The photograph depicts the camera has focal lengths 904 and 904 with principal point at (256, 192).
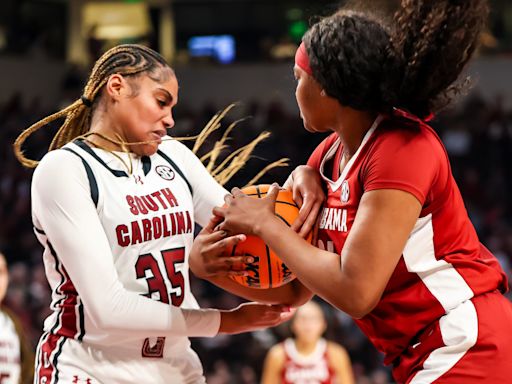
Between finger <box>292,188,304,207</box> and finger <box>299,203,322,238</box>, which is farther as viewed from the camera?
finger <box>292,188,304,207</box>

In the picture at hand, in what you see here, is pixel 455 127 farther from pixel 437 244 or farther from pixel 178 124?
pixel 437 244

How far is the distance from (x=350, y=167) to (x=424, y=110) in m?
0.26

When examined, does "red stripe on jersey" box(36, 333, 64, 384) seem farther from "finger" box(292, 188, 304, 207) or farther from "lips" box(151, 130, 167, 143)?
"finger" box(292, 188, 304, 207)

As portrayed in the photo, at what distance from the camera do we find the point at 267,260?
272 centimetres

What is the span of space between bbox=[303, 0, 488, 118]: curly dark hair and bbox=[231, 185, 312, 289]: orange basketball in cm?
44

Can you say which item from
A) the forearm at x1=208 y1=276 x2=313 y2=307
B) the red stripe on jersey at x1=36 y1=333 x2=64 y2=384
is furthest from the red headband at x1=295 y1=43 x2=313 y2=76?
the red stripe on jersey at x1=36 y1=333 x2=64 y2=384

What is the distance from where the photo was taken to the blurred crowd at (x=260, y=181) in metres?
8.79

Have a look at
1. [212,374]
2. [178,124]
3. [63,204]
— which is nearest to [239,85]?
[178,124]

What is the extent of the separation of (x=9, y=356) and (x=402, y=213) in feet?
10.9

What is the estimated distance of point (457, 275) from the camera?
97.2 inches

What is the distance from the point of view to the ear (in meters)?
2.89

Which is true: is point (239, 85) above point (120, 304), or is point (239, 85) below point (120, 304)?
below

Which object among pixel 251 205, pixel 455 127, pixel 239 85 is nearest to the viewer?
pixel 251 205

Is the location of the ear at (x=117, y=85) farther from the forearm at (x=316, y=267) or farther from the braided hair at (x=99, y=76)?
the forearm at (x=316, y=267)
